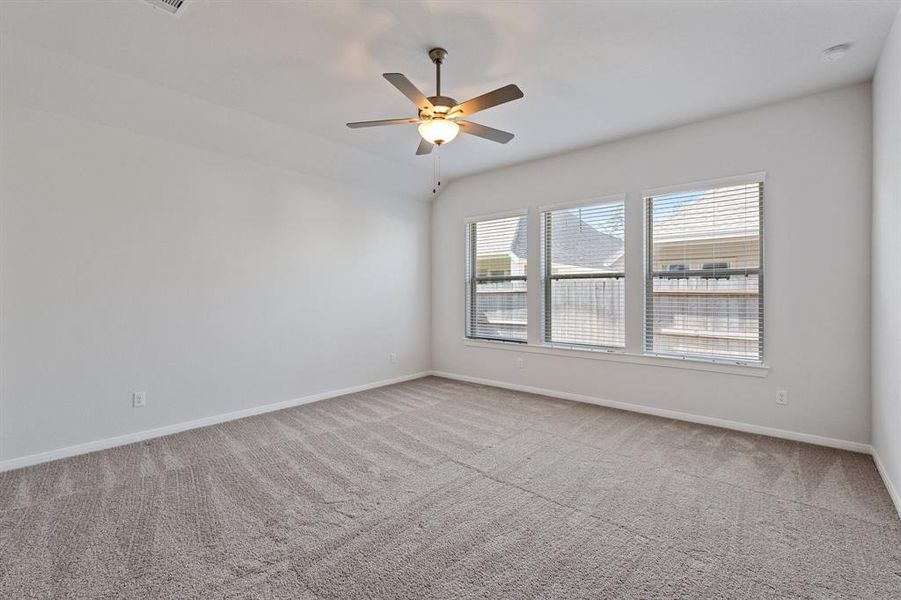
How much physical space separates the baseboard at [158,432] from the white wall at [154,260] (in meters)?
0.05

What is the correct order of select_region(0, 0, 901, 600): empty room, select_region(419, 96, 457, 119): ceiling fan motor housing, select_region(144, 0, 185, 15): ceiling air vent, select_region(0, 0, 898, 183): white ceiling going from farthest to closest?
select_region(419, 96, 457, 119): ceiling fan motor housing < select_region(0, 0, 898, 183): white ceiling < select_region(144, 0, 185, 15): ceiling air vent < select_region(0, 0, 901, 600): empty room

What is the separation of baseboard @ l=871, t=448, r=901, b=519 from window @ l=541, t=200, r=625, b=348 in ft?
6.81

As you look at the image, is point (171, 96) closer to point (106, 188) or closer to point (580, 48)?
point (106, 188)

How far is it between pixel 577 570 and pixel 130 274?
407cm

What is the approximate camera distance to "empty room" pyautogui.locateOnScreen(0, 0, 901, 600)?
2.18 m

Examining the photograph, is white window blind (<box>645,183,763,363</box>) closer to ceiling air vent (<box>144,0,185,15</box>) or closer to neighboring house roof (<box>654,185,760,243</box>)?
neighboring house roof (<box>654,185,760,243</box>)

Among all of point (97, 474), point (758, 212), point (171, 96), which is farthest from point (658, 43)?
point (97, 474)

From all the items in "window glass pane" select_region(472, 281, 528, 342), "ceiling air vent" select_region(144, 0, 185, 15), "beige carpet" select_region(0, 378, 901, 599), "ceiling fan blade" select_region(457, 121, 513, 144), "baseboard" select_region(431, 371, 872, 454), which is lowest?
"beige carpet" select_region(0, 378, 901, 599)

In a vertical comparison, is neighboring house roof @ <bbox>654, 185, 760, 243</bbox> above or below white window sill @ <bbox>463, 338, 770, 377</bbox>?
above

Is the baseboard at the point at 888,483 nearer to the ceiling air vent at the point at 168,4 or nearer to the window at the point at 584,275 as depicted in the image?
the window at the point at 584,275

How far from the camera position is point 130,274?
3.64 metres

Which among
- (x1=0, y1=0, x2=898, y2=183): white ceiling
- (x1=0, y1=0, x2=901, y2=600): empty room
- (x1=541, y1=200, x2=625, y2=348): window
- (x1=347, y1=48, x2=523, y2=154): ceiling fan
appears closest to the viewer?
(x1=0, y1=0, x2=901, y2=600): empty room

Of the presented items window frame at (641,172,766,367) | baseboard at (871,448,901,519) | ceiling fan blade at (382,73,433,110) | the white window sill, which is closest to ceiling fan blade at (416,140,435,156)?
ceiling fan blade at (382,73,433,110)

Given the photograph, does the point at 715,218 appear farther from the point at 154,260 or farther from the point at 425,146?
the point at 154,260
